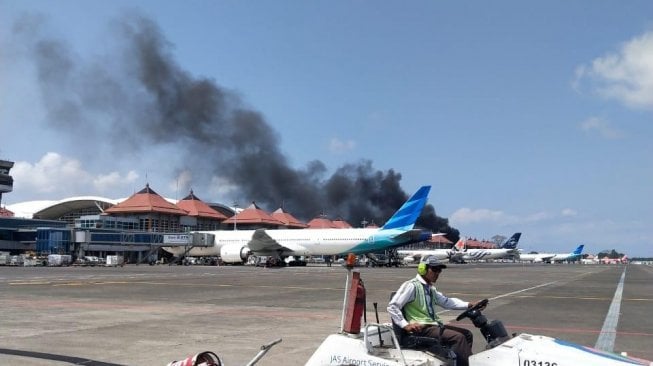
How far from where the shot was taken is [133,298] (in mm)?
19844

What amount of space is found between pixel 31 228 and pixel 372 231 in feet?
190

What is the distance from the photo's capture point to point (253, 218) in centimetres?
11825

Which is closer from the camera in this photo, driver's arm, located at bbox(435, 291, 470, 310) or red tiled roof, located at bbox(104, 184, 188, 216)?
driver's arm, located at bbox(435, 291, 470, 310)

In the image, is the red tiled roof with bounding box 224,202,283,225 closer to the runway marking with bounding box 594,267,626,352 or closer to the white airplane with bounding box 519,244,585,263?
the white airplane with bounding box 519,244,585,263

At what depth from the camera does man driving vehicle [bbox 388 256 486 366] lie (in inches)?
215

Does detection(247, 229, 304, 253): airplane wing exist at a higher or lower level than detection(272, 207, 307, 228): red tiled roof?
lower

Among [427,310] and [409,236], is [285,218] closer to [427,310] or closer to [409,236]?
[409,236]

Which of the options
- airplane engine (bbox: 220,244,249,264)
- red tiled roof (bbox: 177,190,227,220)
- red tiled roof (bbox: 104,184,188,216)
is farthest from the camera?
red tiled roof (bbox: 177,190,227,220)

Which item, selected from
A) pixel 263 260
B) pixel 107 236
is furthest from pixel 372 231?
pixel 107 236

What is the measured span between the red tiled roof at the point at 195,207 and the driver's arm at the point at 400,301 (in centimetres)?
10783

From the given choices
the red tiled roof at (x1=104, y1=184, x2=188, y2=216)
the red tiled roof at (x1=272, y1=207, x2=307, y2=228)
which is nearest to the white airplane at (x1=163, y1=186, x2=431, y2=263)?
the red tiled roof at (x1=104, y1=184, x2=188, y2=216)

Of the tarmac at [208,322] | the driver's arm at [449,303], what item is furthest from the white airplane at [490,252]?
the driver's arm at [449,303]

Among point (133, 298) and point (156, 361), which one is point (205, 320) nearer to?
point (156, 361)

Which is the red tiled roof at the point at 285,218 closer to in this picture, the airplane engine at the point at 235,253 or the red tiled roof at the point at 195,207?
the red tiled roof at the point at 195,207
